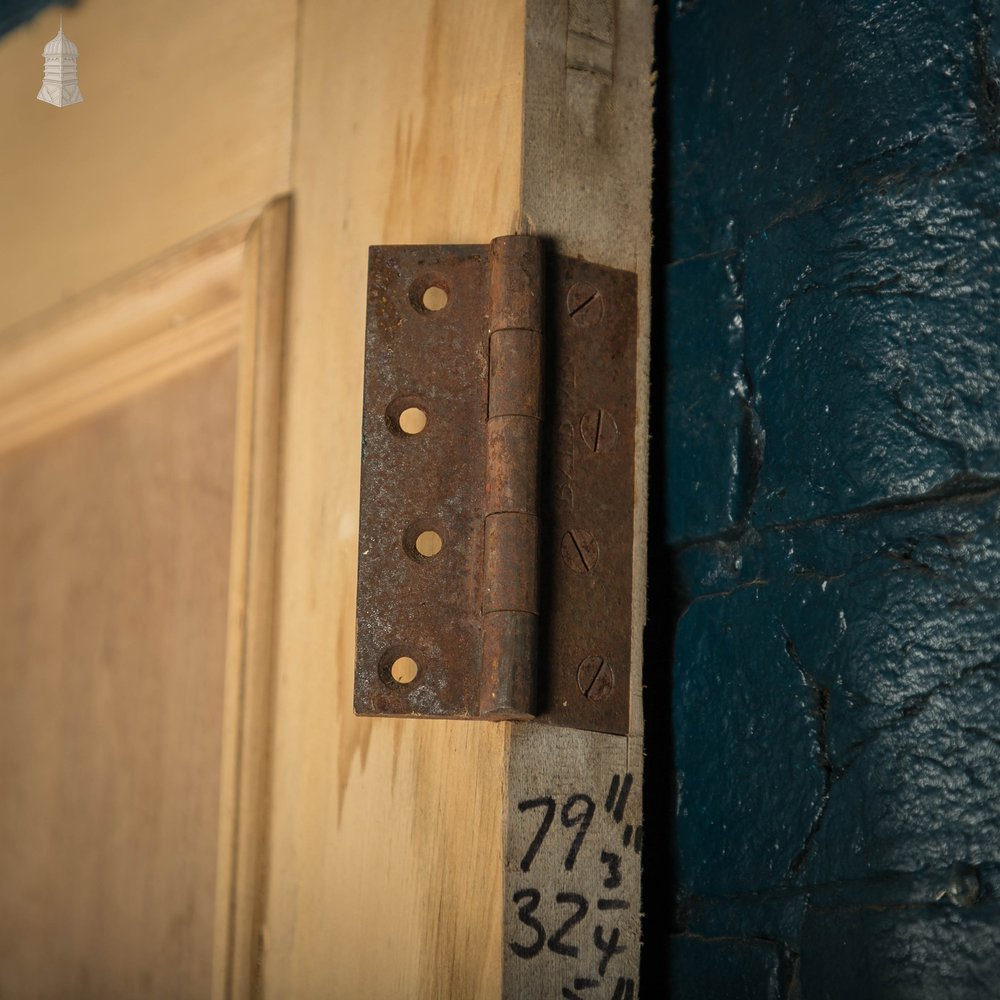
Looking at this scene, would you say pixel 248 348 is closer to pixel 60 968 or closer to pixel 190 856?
pixel 190 856

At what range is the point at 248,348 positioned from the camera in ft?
3.31

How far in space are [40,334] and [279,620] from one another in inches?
17.7

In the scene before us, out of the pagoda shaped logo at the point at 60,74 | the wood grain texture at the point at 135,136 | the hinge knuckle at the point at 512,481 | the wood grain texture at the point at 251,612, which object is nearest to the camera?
the hinge knuckle at the point at 512,481

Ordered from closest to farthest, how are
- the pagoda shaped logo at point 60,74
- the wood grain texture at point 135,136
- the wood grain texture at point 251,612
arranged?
1. the wood grain texture at point 251,612
2. the wood grain texture at point 135,136
3. the pagoda shaped logo at point 60,74

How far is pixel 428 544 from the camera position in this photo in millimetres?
833

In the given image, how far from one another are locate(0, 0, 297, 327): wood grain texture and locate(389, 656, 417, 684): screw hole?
16.6 inches

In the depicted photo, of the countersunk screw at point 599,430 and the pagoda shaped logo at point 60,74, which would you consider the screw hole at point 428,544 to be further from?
the pagoda shaped logo at point 60,74

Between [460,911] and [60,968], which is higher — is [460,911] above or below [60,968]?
above

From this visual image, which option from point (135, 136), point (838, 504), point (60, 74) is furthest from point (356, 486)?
point (60, 74)

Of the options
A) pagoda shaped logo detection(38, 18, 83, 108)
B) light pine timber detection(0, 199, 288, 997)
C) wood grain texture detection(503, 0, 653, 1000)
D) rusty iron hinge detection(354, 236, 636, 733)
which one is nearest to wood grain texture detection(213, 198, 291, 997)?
light pine timber detection(0, 199, 288, 997)

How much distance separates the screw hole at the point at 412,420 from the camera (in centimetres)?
85

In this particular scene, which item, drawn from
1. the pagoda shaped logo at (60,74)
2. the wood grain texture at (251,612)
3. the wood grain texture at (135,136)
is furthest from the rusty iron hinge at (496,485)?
the pagoda shaped logo at (60,74)

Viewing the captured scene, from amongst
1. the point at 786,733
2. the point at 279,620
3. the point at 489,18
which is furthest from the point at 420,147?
the point at 786,733

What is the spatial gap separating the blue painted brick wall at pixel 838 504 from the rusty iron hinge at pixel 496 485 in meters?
0.10
